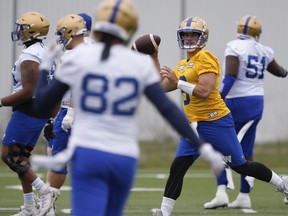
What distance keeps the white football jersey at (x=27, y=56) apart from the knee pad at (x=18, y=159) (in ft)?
1.69

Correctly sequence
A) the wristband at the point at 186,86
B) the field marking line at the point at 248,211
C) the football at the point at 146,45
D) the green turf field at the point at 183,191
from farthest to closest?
the green turf field at the point at 183,191 → the field marking line at the point at 248,211 → the football at the point at 146,45 → the wristband at the point at 186,86

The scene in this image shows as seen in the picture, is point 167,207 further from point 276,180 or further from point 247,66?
point 247,66

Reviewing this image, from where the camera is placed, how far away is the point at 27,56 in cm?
698

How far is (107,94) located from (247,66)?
4830mm

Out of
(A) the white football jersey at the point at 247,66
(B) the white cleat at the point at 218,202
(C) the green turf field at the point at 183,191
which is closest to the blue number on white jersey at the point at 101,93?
(C) the green turf field at the point at 183,191

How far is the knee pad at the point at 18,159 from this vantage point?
7254 mm

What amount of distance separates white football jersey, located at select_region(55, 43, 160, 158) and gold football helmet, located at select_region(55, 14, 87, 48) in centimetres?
316

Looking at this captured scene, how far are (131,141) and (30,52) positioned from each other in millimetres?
2981

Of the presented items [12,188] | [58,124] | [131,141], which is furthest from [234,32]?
[131,141]

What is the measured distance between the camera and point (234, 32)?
46.2 feet

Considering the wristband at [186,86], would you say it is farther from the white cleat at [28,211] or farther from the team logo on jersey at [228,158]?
the white cleat at [28,211]

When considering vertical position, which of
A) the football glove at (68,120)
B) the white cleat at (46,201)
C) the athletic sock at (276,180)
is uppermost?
the football glove at (68,120)

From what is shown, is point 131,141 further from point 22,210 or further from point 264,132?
point 264,132

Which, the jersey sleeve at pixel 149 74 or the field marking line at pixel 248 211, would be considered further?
the field marking line at pixel 248 211
